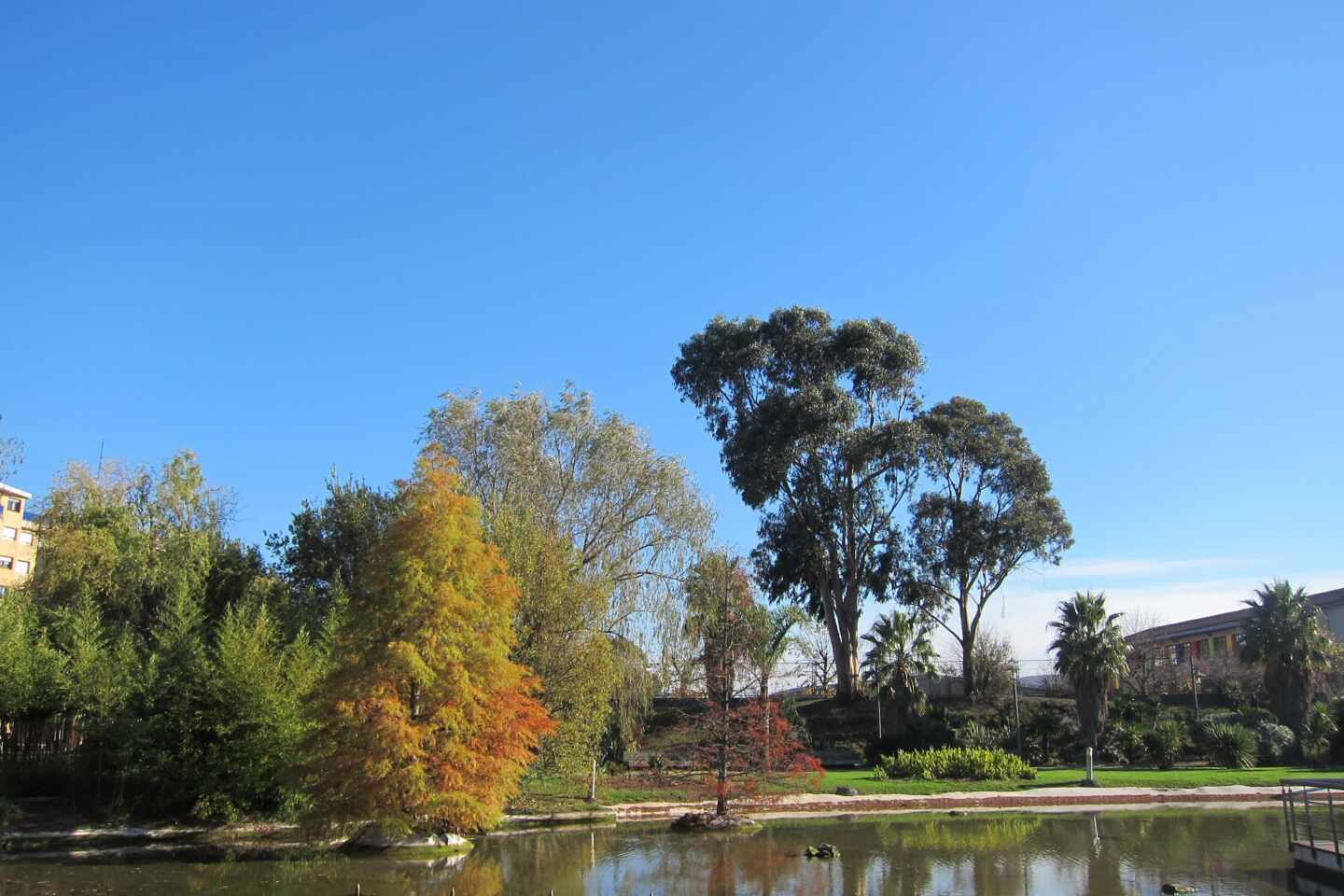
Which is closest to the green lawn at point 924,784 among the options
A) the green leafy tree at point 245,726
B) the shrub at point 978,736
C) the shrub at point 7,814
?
the shrub at point 978,736

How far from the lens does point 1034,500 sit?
51.6 metres

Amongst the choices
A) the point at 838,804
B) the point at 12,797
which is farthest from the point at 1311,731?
the point at 12,797

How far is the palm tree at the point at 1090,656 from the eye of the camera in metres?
42.8

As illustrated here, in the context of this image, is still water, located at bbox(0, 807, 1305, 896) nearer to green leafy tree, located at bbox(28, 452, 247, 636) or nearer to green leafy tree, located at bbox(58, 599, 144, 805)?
green leafy tree, located at bbox(58, 599, 144, 805)

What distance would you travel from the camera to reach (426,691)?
23.0 m

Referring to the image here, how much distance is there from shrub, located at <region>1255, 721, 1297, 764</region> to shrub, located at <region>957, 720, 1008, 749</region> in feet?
33.4

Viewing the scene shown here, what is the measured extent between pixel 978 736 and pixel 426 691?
2883 centimetres

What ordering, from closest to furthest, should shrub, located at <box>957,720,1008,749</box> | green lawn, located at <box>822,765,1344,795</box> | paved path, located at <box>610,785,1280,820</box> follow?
paved path, located at <box>610,785,1280,820</box>
green lawn, located at <box>822,765,1344,795</box>
shrub, located at <box>957,720,1008,749</box>

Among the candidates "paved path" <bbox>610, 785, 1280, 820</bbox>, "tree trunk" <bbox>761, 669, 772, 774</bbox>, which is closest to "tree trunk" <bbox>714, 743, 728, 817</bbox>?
"tree trunk" <bbox>761, 669, 772, 774</bbox>

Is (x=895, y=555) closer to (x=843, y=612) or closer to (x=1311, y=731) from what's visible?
(x=843, y=612)

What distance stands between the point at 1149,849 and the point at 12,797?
29.6 metres

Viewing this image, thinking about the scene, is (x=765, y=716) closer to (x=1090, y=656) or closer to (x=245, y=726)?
(x=245, y=726)

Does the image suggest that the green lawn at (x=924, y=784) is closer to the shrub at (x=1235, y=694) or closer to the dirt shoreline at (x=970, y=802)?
the dirt shoreline at (x=970, y=802)

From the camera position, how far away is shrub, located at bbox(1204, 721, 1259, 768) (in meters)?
39.8
